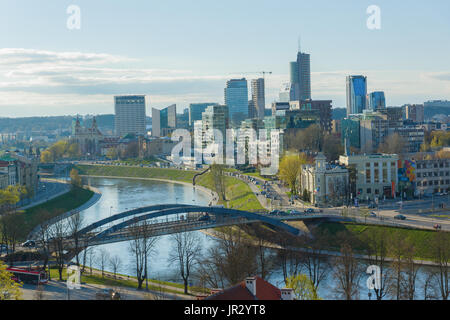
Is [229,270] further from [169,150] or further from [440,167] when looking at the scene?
[169,150]

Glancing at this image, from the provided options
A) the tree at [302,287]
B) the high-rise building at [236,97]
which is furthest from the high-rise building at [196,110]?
the tree at [302,287]

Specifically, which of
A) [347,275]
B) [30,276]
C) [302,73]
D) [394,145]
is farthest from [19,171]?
[302,73]

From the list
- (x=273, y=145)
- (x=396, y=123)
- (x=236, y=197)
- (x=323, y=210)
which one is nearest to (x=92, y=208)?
(x=236, y=197)

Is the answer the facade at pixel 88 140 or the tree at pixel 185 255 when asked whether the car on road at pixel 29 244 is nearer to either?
the tree at pixel 185 255

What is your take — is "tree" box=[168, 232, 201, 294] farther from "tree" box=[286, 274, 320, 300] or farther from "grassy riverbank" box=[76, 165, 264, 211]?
"grassy riverbank" box=[76, 165, 264, 211]

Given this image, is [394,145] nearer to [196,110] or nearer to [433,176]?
[433,176]
